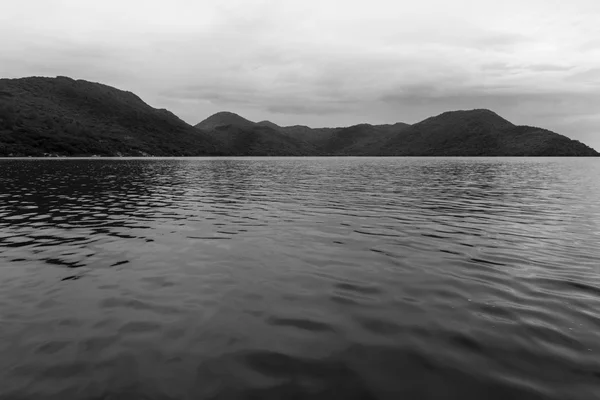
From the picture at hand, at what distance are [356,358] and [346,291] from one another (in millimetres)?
4050

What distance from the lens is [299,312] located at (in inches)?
405

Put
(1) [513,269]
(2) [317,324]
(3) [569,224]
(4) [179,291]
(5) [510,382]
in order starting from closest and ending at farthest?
(5) [510,382] < (2) [317,324] < (4) [179,291] < (1) [513,269] < (3) [569,224]

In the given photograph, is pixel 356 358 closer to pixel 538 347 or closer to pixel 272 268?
pixel 538 347

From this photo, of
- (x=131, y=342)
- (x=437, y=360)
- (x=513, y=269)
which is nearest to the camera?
(x=437, y=360)

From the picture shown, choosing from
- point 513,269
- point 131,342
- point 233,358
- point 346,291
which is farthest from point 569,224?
point 131,342

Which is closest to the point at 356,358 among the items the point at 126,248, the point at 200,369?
the point at 200,369

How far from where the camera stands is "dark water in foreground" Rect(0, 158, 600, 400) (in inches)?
278

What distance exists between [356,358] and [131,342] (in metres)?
5.67

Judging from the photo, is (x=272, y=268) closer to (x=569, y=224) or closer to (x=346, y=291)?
(x=346, y=291)

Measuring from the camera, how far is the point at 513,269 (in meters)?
14.1

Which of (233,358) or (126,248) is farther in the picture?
(126,248)

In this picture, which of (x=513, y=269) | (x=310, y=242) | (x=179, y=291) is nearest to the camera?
(x=179, y=291)

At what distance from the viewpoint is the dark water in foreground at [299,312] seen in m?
7.06

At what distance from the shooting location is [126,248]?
17406 mm
